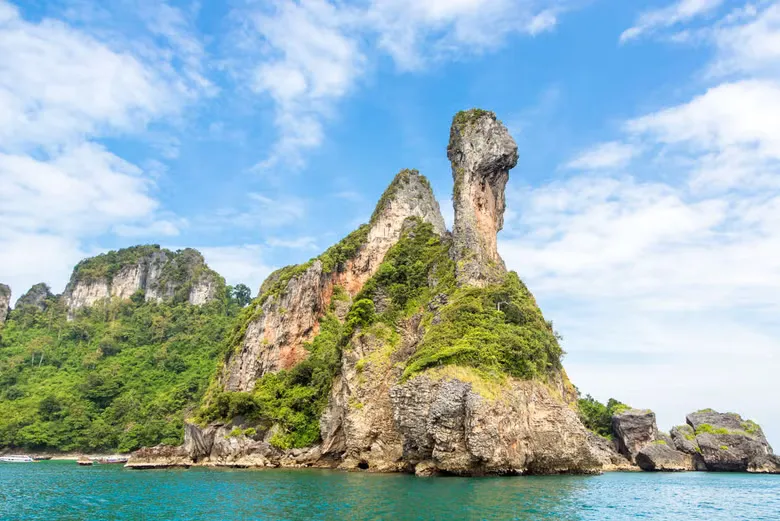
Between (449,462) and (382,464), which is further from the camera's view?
(382,464)

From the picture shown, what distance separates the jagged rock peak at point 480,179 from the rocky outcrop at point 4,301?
362ft

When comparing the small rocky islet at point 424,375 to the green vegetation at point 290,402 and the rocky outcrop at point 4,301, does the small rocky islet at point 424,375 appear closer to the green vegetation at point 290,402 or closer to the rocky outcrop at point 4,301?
the green vegetation at point 290,402

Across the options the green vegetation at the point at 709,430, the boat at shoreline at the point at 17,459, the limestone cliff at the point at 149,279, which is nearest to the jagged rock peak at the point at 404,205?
the green vegetation at the point at 709,430

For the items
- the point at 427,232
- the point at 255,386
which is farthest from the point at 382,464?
the point at 427,232

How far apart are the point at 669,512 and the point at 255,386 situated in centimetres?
5165

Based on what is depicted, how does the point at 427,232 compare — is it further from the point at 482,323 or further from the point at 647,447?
the point at 647,447

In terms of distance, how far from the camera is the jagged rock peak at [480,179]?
5981cm

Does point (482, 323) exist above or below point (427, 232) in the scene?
below

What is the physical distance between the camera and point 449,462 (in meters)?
37.6

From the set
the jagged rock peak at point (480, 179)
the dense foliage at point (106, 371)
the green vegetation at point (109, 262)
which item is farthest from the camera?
the green vegetation at point (109, 262)

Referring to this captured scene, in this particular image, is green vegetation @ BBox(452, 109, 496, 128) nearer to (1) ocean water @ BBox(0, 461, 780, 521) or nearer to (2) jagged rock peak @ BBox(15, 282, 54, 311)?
(1) ocean water @ BBox(0, 461, 780, 521)

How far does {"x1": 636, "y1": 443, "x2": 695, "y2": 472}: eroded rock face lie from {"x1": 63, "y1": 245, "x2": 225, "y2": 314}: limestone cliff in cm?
8920

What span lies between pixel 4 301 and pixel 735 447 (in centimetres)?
13946

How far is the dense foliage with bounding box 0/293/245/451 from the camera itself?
260ft
